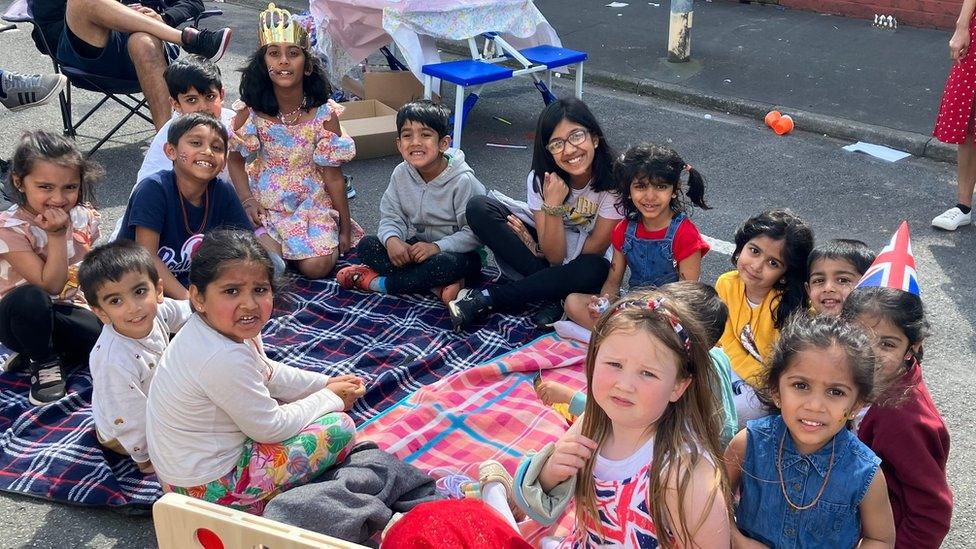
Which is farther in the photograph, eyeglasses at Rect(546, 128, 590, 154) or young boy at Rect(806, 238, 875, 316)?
eyeglasses at Rect(546, 128, 590, 154)

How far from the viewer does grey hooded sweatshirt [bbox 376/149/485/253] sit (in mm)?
4297

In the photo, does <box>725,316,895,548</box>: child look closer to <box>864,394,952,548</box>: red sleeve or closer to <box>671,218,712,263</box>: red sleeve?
<box>864,394,952,548</box>: red sleeve

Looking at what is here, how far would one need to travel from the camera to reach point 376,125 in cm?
588

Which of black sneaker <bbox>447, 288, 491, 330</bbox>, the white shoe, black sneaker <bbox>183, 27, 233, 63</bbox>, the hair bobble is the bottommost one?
the white shoe

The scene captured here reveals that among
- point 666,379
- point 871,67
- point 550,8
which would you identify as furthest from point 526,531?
point 550,8

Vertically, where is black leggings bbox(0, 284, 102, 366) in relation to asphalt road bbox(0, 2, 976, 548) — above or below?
above

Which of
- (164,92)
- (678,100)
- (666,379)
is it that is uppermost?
(666,379)

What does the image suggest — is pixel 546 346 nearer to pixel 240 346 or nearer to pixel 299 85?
pixel 240 346

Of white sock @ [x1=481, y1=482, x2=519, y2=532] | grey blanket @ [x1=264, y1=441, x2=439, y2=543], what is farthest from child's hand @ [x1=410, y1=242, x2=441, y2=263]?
white sock @ [x1=481, y1=482, x2=519, y2=532]

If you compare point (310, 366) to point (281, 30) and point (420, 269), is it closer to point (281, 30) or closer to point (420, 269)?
point (420, 269)

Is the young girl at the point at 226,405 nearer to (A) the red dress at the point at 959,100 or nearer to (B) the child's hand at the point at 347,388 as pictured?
(B) the child's hand at the point at 347,388

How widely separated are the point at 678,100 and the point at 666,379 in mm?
5331

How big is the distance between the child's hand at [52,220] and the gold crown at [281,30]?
135cm

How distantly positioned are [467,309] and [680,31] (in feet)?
14.6
